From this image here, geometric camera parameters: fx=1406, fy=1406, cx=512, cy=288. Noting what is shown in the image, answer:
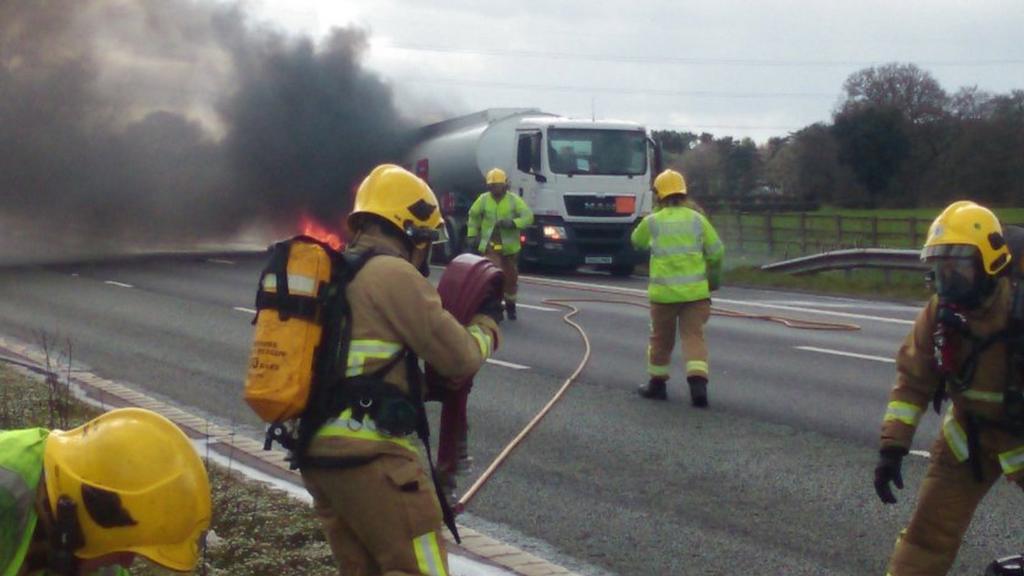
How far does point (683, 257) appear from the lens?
10.5 metres

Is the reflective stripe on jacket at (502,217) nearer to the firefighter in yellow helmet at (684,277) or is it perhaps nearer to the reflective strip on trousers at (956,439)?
the firefighter in yellow helmet at (684,277)

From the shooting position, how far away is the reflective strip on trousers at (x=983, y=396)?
4758 mm

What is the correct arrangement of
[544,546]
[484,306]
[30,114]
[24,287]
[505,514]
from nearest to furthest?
[484,306]
[544,546]
[505,514]
[24,287]
[30,114]

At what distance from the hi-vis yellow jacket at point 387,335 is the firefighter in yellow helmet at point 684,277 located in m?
6.35

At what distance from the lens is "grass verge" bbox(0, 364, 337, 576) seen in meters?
5.70

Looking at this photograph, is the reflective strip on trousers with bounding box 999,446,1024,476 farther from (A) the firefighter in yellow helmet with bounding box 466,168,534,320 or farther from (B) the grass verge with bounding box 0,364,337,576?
(A) the firefighter in yellow helmet with bounding box 466,168,534,320

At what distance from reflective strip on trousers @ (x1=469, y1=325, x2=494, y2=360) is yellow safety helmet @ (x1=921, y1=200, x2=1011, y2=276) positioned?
1.58 metres

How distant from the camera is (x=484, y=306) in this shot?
15.1 ft

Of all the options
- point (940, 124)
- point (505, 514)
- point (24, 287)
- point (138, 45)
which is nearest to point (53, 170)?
point (138, 45)

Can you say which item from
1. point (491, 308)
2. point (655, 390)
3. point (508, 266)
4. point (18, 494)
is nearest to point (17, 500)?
point (18, 494)

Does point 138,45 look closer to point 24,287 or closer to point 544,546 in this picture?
point 24,287

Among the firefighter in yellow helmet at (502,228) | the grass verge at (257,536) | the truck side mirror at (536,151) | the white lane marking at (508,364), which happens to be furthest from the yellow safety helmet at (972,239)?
the truck side mirror at (536,151)

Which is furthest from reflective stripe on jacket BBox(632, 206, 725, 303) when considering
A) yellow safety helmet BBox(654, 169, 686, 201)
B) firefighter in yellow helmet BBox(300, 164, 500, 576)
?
firefighter in yellow helmet BBox(300, 164, 500, 576)

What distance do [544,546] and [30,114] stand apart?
78.6 ft
